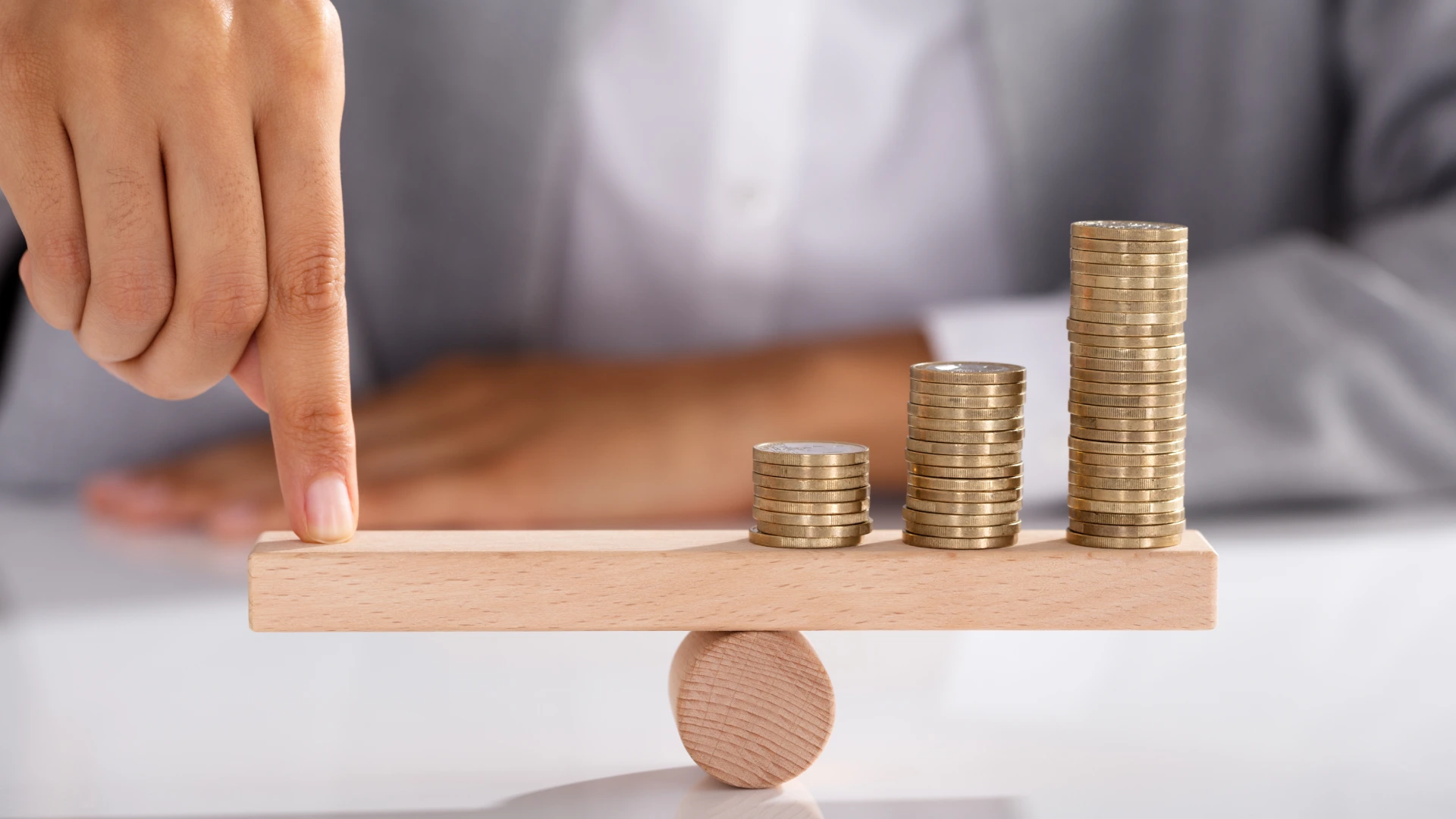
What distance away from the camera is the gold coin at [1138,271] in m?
0.89

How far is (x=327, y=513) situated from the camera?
2.97 feet

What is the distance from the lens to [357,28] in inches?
78.7

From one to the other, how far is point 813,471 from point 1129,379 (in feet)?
0.69

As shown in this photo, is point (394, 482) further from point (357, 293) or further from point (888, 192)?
point (888, 192)

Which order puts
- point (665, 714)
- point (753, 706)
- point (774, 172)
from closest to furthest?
point (753, 706), point (665, 714), point (774, 172)

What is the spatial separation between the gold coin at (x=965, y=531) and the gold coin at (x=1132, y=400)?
9 cm

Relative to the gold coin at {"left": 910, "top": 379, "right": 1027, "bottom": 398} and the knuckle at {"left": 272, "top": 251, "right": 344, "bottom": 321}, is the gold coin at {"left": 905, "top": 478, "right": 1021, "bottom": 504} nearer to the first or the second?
the gold coin at {"left": 910, "top": 379, "right": 1027, "bottom": 398}

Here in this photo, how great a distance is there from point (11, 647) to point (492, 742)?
16.7 inches

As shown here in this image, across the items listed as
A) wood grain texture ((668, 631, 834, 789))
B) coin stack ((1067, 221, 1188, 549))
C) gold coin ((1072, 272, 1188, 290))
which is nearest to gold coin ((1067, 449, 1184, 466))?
coin stack ((1067, 221, 1188, 549))

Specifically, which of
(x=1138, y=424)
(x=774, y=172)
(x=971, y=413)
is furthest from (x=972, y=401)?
(x=774, y=172)

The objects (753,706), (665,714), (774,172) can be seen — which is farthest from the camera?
(774,172)

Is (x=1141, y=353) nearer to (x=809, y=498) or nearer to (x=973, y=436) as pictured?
(x=973, y=436)

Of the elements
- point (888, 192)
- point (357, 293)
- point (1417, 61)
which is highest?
point (1417, 61)

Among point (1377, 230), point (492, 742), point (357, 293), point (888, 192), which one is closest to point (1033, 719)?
point (492, 742)
